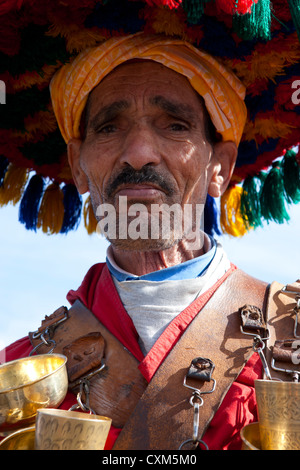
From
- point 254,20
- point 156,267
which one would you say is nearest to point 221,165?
point 156,267

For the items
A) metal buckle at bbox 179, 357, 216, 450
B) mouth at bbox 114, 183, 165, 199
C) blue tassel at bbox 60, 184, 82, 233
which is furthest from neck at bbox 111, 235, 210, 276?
blue tassel at bbox 60, 184, 82, 233

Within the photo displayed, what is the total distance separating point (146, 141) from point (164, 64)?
0.44 meters

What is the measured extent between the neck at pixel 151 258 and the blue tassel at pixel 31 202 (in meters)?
0.92

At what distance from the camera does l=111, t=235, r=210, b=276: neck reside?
9.09 ft

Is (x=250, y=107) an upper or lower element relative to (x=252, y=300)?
upper

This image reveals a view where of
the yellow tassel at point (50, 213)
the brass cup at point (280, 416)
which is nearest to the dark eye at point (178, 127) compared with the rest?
the yellow tassel at point (50, 213)

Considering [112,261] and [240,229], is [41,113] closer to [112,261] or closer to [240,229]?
[112,261]

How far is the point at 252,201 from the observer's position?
3.52m

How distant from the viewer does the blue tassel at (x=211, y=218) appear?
11.7ft

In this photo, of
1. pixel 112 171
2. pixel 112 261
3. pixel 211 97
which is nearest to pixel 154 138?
pixel 112 171

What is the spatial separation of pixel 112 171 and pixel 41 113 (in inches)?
29.0

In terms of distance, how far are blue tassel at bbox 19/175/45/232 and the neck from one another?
92cm

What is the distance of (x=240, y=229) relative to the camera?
3.59 m

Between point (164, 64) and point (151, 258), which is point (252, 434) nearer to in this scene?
point (151, 258)
